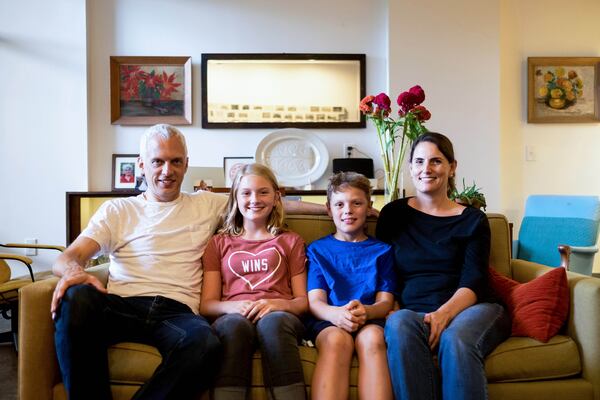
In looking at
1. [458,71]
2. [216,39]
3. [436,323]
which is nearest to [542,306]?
[436,323]

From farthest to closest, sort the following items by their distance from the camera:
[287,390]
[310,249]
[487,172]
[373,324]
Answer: [487,172] < [310,249] < [373,324] < [287,390]

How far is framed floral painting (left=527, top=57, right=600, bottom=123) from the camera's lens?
4027 mm

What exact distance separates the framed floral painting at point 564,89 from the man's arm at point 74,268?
357 centimetres

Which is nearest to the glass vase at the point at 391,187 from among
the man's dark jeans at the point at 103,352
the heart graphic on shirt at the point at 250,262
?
the heart graphic on shirt at the point at 250,262

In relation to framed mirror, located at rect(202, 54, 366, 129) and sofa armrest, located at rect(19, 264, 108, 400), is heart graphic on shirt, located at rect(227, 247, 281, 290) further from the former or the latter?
framed mirror, located at rect(202, 54, 366, 129)

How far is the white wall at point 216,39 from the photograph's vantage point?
4.02 m

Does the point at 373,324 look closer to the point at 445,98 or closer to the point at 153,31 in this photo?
the point at 445,98

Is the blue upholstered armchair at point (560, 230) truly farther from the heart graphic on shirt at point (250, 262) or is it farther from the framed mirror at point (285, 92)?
the heart graphic on shirt at point (250, 262)

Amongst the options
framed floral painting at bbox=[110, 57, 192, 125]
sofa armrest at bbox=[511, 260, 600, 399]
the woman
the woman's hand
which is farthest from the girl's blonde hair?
framed floral painting at bbox=[110, 57, 192, 125]

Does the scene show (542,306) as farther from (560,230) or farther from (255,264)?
(560,230)

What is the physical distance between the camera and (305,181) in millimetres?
Answer: 4004

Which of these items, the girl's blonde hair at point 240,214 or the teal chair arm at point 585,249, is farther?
the teal chair arm at point 585,249

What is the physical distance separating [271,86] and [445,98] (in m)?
1.37

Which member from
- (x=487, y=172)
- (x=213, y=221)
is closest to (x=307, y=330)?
(x=213, y=221)
